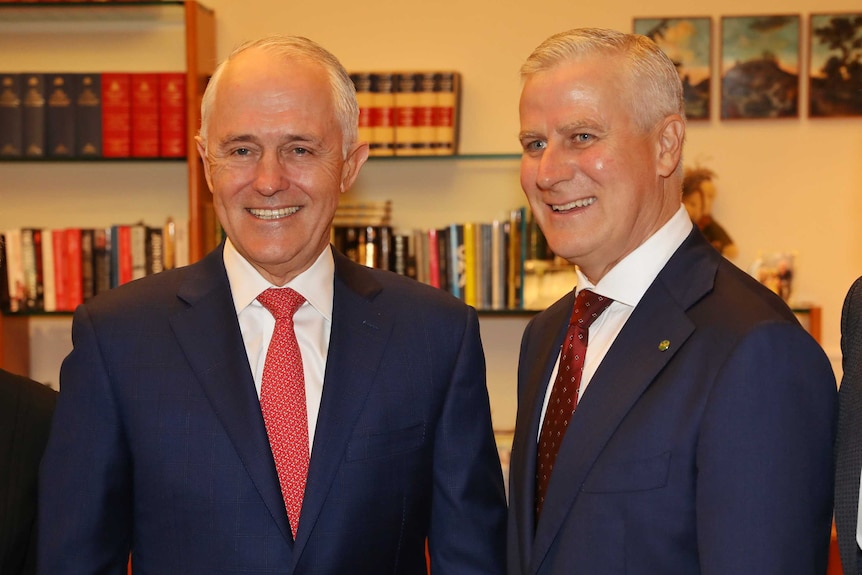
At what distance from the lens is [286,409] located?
1.91m

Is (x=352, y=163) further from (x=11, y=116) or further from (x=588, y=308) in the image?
(x=11, y=116)

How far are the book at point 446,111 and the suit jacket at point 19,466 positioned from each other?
7.92 ft

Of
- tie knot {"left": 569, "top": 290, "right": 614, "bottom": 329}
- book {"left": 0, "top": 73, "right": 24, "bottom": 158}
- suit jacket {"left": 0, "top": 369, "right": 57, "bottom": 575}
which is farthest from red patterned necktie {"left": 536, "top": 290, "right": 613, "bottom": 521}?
book {"left": 0, "top": 73, "right": 24, "bottom": 158}

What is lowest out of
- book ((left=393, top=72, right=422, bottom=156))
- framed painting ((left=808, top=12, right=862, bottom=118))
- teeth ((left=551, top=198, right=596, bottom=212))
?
teeth ((left=551, top=198, right=596, bottom=212))

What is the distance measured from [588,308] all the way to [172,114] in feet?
9.11

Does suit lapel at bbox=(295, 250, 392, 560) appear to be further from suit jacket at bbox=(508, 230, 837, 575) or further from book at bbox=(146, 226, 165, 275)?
Answer: book at bbox=(146, 226, 165, 275)

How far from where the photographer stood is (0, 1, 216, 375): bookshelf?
4.42m

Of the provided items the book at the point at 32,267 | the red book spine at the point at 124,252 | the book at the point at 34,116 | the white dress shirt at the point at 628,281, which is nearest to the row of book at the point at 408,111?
the red book spine at the point at 124,252

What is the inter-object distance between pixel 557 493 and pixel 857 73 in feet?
10.2

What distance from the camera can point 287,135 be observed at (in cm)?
194

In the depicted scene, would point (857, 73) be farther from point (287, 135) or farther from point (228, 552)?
point (228, 552)

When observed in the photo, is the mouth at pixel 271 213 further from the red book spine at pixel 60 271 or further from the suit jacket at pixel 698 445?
the red book spine at pixel 60 271

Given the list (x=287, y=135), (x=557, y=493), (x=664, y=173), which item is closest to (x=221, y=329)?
(x=287, y=135)

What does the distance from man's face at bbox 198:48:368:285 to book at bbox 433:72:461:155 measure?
2.22m
